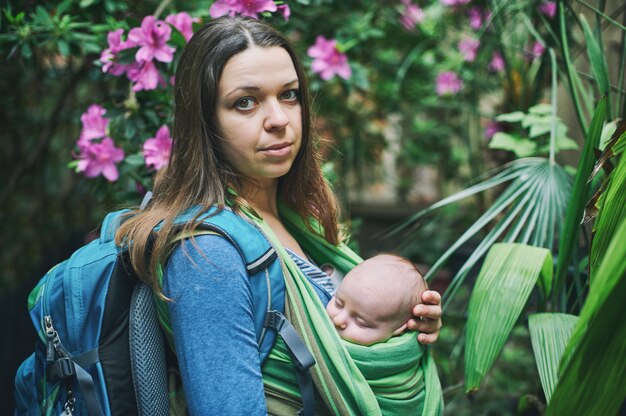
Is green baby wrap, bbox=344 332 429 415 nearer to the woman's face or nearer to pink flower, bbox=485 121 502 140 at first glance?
the woman's face

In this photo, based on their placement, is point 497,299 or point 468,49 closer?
point 497,299

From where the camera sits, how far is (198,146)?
1373 mm

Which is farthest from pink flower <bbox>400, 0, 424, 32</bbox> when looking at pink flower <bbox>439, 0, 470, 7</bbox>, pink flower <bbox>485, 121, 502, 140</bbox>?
pink flower <bbox>485, 121, 502, 140</bbox>

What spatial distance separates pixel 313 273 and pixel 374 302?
0.64 ft

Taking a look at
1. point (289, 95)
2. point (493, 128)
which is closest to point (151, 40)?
point (289, 95)

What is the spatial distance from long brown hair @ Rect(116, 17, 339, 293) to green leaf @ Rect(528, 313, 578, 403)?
2.65ft

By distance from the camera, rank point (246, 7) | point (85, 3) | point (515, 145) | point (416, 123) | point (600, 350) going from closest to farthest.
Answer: point (600, 350) < point (246, 7) < point (85, 3) < point (515, 145) < point (416, 123)

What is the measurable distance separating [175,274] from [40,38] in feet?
4.23

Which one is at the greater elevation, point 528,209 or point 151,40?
point 151,40

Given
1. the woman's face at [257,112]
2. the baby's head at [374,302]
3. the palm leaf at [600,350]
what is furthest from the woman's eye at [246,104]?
the palm leaf at [600,350]

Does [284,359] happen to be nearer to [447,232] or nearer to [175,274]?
[175,274]

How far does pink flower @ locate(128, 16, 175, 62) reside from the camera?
187cm

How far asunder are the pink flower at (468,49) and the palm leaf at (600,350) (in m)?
2.41

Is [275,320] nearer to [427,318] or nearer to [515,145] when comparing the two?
[427,318]
